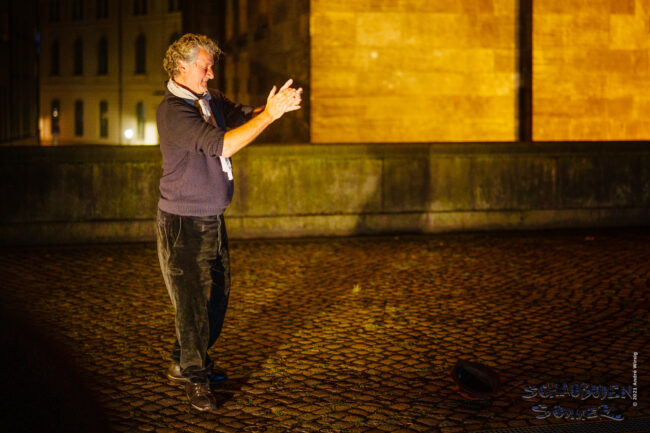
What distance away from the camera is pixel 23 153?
414 inches

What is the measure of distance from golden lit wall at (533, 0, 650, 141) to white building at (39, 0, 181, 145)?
44.2 m

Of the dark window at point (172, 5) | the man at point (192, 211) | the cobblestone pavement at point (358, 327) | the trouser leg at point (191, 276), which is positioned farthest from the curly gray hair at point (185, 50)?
the dark window at point (172, 5)

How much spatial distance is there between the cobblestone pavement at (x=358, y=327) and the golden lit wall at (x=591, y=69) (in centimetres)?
488

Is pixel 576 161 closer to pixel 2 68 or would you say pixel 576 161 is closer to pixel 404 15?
pixel 404 15

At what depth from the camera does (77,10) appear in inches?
2566

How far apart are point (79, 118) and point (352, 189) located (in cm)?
5685

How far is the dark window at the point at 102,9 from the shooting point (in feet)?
208

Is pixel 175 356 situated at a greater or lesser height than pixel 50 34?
lesser

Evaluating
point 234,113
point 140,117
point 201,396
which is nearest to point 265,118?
point 234,113

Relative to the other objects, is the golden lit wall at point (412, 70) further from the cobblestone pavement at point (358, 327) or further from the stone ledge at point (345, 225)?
the cobblestone pavement at point (358, 327)

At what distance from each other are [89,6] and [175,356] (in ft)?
207

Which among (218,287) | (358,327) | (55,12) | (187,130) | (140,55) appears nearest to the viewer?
(187,130)

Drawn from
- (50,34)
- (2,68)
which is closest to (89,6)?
(50,34)

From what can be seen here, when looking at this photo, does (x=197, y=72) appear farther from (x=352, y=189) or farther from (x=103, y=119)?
(x=103, y=119)
